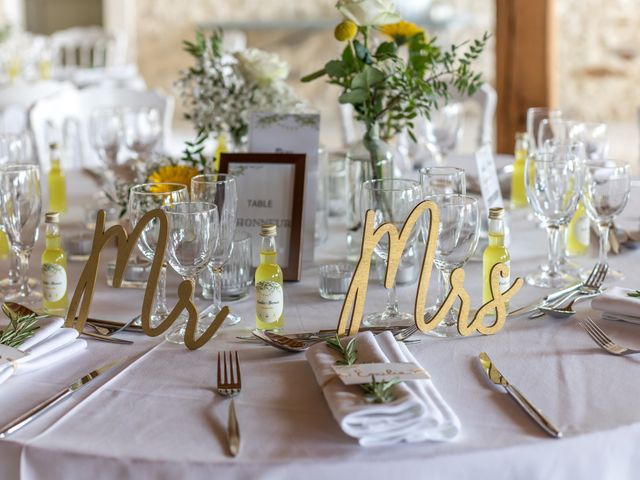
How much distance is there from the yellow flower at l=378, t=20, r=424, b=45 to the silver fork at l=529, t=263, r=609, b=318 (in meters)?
0.58

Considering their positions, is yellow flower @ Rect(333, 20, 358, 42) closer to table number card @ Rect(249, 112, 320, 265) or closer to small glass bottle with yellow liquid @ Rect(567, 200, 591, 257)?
table number card @ Rect(249, 112, 320, 265)

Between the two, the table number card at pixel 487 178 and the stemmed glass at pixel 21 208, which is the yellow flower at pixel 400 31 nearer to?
the table number card at pixel 487 178

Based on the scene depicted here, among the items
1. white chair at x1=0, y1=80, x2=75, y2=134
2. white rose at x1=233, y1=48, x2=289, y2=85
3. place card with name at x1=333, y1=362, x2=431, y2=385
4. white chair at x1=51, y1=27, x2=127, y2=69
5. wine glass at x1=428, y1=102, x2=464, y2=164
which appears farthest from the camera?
white chair at x1=51, y1=27, x2=127, y2=69

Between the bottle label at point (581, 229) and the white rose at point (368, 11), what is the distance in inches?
22.2

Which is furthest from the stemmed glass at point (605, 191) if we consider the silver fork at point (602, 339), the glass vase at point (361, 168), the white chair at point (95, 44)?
the white chair at point (95, 44)

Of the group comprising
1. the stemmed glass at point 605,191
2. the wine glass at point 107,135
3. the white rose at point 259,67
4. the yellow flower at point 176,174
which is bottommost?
the stemmed glass at point 605,191

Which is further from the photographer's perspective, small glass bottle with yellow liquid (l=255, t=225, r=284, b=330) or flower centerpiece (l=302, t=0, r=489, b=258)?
flower centerpiece (l=302, t=0, r=489, b=258)

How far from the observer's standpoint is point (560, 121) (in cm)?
222

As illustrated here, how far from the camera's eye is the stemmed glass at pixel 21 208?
152cm

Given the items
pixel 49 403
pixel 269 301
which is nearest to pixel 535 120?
pixel 269 301

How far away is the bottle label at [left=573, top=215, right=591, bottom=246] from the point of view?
1812 mm

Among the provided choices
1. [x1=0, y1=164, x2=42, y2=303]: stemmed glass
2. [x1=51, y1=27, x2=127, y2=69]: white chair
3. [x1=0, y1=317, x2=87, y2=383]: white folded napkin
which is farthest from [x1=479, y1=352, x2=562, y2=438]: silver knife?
[x1=51, y1=27, x2=127, y2=69]: white chair

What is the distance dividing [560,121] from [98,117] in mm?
1187

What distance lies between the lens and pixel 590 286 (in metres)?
1.56
